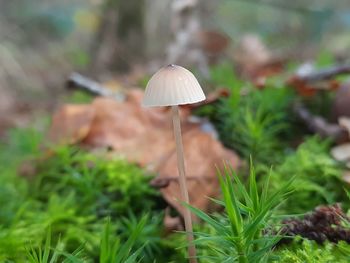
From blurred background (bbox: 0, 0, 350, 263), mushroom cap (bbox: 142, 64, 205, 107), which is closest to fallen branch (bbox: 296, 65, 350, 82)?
blurred background (bbox: 0, 0, 350, 263)

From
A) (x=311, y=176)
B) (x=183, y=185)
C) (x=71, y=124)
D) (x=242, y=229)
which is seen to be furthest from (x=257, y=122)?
(x=71, y=124)

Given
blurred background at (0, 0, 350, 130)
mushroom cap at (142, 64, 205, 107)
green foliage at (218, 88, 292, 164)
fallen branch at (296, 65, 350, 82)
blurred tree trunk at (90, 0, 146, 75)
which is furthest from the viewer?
blurred tree trunk at (90, 0, 146, 75)

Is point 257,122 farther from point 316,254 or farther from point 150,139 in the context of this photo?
point 316,254

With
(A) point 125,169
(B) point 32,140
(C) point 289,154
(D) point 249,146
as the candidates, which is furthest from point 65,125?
(C) point 289,154

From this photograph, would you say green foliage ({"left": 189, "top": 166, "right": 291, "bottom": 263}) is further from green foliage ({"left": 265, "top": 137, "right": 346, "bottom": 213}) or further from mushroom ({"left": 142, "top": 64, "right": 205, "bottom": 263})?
green foliage ({"left": 265, "top": 137, "right": 346, "bottom": 213})

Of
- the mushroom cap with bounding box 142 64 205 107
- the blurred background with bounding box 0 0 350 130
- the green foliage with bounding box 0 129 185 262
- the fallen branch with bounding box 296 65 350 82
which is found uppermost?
the blurred background with bounding box 0 0 350 130

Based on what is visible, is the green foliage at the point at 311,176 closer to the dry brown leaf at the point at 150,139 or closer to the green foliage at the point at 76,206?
the dry brown leaf at the point at 150,139
